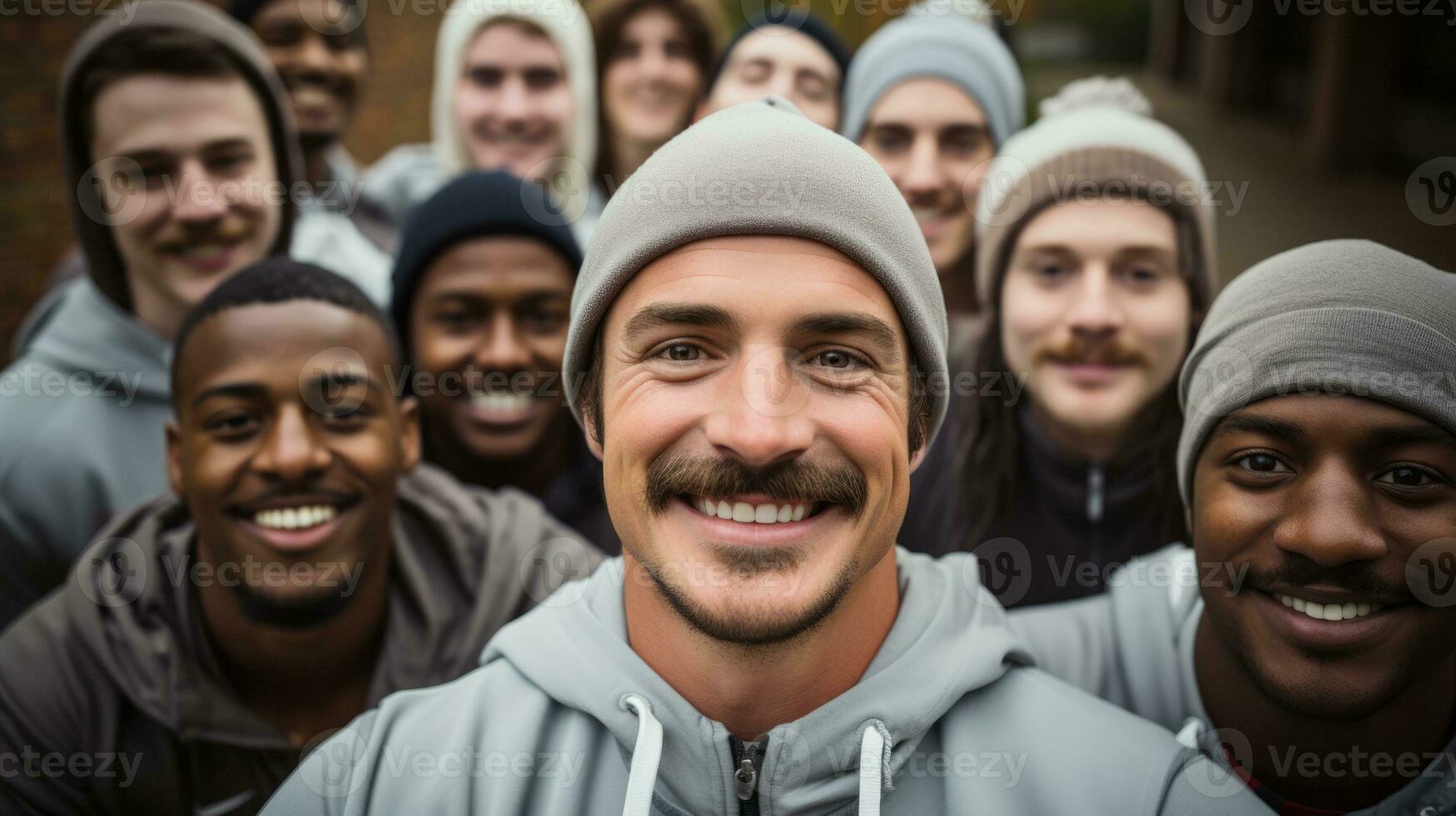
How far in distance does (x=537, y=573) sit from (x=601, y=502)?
0.78 metres

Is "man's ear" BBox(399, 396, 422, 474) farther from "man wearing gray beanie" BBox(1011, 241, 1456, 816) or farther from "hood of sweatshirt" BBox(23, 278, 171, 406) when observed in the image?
"man wearing gray beanie" BBox(1011, 241, 1456, 816)

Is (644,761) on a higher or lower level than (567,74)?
lower

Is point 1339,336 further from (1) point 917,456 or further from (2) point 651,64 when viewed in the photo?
(2) point 651,64

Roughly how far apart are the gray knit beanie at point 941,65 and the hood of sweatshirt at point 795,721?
266 centimetres

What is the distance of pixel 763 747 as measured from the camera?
7.57 feet

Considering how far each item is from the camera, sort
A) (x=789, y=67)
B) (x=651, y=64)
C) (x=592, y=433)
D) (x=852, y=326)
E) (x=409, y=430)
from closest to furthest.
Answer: (x=852, y=326) < (x=592, y=433) < (x=409, y=430) < (x=789, y=67) < (x=651, y=64)

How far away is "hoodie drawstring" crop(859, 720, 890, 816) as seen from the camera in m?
2.22

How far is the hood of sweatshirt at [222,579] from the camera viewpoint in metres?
3.17

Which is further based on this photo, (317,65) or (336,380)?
(317,65)

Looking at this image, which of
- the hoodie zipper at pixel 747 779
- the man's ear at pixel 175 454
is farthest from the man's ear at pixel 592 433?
the man's ear at pixel 175 454

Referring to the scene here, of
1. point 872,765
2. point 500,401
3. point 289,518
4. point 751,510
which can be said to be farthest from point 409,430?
point 872,765

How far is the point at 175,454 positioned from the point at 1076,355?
2.76 meters

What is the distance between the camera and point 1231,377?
260cm

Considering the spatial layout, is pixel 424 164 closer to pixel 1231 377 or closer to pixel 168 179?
pixel 168 179
